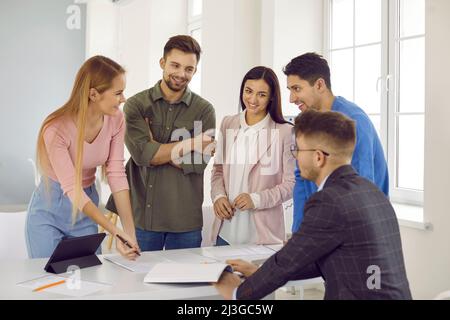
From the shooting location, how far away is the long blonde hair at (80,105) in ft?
6.67

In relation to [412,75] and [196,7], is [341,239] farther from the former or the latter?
[196,7]

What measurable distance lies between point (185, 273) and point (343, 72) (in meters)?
2.61

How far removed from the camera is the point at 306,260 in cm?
146

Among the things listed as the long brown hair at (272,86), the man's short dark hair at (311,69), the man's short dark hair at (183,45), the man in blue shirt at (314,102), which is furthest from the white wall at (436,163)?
the man's short dark hair at (183,45)

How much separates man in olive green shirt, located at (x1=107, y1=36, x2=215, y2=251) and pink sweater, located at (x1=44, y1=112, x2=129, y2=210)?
20 centimetres

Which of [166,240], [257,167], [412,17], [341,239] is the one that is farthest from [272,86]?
[412,17]

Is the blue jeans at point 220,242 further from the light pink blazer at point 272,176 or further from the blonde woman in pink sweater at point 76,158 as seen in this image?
the blonde woman in pink sweater at point 76,158

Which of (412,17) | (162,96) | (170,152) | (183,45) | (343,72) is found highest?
(412,17)

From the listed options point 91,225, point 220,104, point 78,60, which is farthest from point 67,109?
point 78,60

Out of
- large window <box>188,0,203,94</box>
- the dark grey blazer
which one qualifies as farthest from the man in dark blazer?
large window <box>188,0,203,94</box>

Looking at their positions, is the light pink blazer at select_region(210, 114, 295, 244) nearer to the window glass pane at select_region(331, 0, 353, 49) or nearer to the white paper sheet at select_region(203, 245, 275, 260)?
the white paper sheet at select_region(203, 245, 275, 260)

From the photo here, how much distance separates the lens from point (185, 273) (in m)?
1.73
